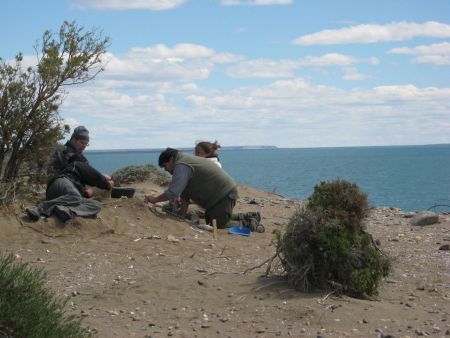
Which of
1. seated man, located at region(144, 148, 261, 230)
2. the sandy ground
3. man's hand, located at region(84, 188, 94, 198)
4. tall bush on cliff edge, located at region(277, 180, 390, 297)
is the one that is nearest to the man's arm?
seated man, located at region(144, 148, 261, 230)

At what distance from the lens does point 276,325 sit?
21.7 ft

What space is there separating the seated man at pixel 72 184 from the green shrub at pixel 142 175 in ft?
23.6

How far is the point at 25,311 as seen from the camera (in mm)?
5223

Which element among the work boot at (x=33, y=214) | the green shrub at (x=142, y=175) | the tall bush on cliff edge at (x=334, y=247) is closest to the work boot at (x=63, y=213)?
the work boot at (x=33, y=214)

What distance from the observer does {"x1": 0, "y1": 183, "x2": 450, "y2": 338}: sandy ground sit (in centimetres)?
662

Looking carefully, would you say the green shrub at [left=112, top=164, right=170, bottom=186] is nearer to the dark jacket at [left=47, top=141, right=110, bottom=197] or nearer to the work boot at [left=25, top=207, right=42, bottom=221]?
the dark jacket at [left=47, top=141, right=110, bottom=197]

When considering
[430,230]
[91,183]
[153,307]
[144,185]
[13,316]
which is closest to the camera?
[13,316]

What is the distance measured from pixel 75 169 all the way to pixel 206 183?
78.5 inches

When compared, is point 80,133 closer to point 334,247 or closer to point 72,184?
point 72,184

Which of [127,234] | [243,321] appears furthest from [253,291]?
[127,234]

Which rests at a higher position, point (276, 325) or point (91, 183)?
point (91, 183)

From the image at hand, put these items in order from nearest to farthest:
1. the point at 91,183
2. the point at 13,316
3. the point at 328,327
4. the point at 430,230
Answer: the point at 13,316, the point at 328,327, the point at 91,183, the point at 430,230

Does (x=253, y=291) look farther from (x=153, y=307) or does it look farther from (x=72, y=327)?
(x=72, y=327)

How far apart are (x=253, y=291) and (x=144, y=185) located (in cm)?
1041
